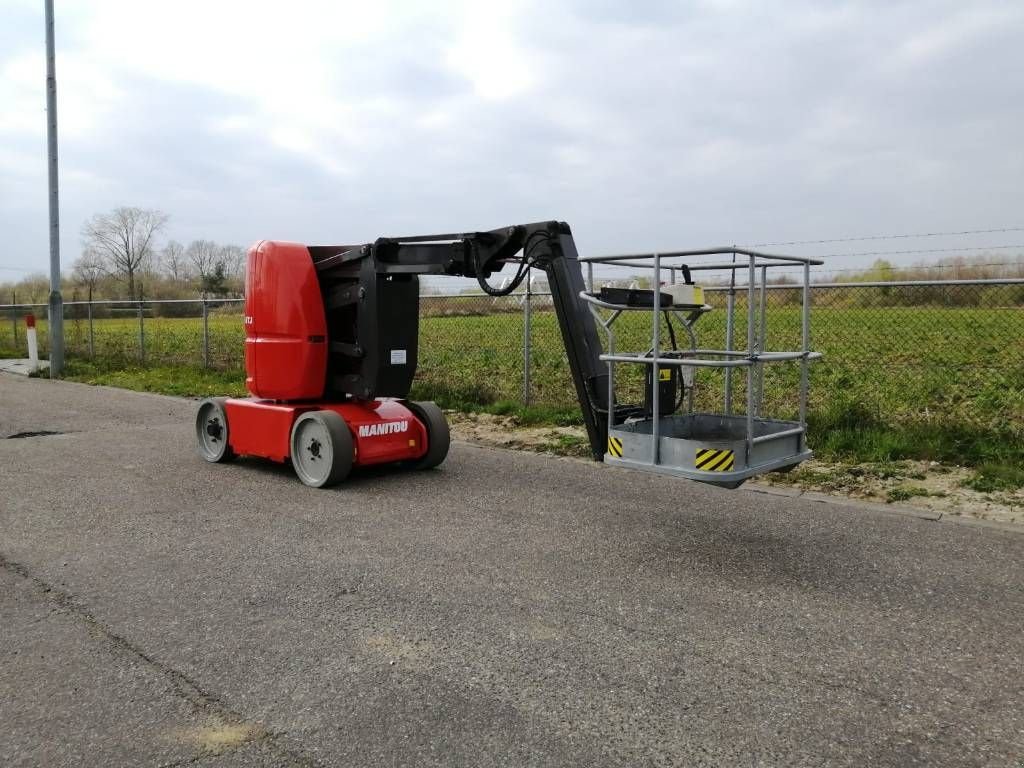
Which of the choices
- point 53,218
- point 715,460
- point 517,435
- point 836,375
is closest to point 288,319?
point 517,435

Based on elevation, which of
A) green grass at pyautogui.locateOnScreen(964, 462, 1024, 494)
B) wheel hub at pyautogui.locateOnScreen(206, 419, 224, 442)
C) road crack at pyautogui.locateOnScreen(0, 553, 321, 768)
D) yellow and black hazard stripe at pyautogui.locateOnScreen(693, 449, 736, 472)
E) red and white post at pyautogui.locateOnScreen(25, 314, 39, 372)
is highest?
red and white post at pyautogui.locateOnScreen(25, 314, 39, 372)

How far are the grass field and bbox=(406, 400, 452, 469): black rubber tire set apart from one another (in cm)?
261

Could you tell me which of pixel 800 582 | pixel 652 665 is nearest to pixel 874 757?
pixel 652 665

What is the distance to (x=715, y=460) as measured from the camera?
463 centimetres

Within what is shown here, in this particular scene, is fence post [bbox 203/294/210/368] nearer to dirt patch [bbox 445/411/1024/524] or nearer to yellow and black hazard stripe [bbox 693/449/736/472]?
dirt patch [bbox 445/411/1024/524]

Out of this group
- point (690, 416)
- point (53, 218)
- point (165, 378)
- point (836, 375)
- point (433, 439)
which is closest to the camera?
point (690, 416)

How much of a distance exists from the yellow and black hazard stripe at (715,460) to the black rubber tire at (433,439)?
3.35m

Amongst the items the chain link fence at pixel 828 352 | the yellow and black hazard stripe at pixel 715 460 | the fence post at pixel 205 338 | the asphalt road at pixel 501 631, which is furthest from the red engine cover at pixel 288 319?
the fence post at pixel 205 338

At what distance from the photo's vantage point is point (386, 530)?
568cm

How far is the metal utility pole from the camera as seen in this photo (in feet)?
58.4

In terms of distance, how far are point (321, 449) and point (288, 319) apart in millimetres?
1258

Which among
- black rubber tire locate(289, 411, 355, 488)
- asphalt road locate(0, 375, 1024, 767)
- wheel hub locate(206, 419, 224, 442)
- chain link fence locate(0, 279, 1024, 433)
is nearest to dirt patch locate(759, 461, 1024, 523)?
asphalt road locate(0, 375, 1024, 767)

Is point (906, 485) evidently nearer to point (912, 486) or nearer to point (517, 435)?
point (912, 486)

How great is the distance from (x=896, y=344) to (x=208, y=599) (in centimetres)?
1348
